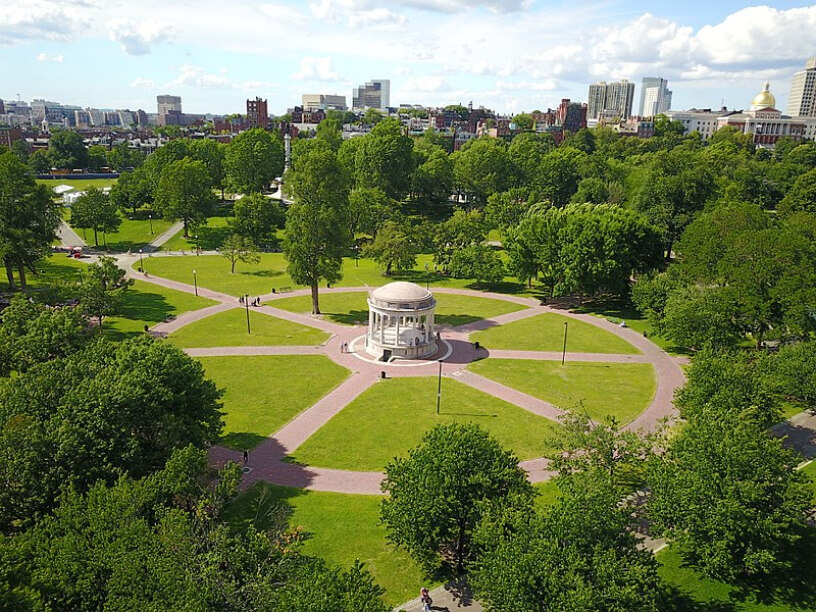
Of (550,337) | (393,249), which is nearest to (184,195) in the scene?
(393,249)

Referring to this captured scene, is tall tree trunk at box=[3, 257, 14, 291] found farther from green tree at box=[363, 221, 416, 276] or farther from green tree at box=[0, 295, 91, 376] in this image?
green tree at box=[363, 221, 416, 276]

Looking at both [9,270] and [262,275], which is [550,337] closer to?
[262,275]

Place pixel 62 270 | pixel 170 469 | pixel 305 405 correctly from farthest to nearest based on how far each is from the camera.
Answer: pixel 62 270
pixel 305 405
pixel 170 469

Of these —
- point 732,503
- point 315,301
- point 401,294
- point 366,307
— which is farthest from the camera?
point 366,307

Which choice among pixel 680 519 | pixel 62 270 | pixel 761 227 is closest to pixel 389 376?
pixel 680 519

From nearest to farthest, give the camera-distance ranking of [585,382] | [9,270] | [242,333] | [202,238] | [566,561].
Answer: [566,561] < [585,382] < [242,333] < [9,270] < [202,238]

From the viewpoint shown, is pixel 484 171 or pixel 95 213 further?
pixel 484 171

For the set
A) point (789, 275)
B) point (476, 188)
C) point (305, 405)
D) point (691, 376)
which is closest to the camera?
point (691, 376)

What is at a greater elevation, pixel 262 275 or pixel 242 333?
pixel 262 275

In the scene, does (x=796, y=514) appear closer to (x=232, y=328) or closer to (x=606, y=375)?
(x=606, y=375)
